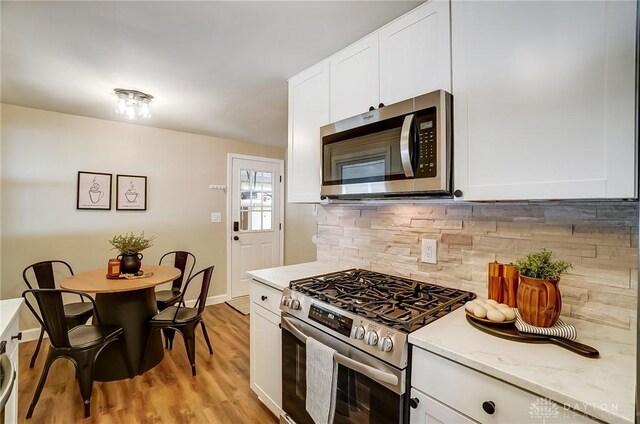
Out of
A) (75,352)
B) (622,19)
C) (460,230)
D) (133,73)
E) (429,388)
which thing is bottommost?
(75,352)

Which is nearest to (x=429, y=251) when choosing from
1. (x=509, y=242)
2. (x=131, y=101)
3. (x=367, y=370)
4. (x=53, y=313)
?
(x=509, y=242)

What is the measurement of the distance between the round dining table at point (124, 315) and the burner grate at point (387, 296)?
1491 millimetres

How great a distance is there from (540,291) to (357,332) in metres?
0.68

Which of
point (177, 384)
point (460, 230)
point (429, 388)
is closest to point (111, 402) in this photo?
point (177, 384)

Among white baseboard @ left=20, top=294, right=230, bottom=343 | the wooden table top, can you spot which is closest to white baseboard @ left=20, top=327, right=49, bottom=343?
white baseboard @ left=20, top=294, right=230, bottom=343

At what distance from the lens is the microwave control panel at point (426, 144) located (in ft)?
4.05

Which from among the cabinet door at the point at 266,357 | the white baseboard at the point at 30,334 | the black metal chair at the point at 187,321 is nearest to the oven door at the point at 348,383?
the cabinet door at the point at 266,357

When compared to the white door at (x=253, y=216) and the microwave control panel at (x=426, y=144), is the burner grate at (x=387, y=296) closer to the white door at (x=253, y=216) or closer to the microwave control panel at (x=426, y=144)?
the microwave control panel at (x=426, y=144)

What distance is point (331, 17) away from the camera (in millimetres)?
1507

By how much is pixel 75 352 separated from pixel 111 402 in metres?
0.44

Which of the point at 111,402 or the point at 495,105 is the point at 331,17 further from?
the point at 111,402

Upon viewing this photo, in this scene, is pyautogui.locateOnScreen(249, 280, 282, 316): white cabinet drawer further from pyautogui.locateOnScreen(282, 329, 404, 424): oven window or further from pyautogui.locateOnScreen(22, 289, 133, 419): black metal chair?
pyautogui.locateOnScreen(22, 289, 133, 419): black metal chair

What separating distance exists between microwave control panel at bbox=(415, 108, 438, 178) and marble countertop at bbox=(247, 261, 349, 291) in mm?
976

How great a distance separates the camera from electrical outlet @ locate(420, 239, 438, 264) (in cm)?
162
